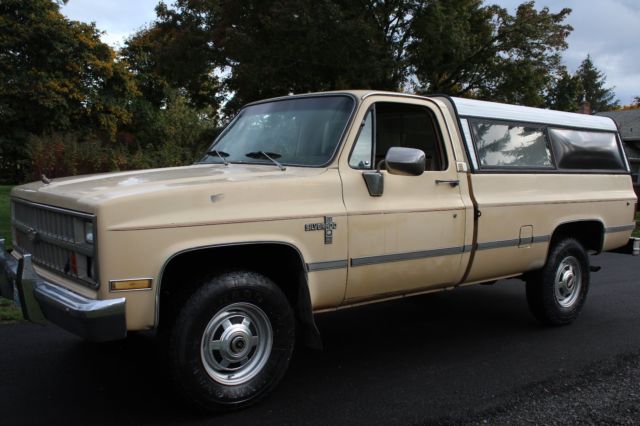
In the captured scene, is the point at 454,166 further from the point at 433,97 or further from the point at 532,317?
the point at 532,317

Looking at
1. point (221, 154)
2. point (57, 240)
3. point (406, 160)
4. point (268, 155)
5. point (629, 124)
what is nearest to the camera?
point (57, 240)

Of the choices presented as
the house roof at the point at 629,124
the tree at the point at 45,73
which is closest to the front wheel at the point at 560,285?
the tree at the point at 45,73

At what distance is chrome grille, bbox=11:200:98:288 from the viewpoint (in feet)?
10.5

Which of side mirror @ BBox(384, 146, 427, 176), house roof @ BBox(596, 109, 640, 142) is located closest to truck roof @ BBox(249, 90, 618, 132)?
side mirror @ BBox(384, 146, 427, 176)

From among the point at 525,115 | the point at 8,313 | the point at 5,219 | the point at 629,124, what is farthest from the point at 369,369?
the point at 629,124

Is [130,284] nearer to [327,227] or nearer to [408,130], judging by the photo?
[327,227]

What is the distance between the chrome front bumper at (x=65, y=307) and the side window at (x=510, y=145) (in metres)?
3.22

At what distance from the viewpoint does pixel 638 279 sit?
26.5 feet

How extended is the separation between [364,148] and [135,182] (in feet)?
5.32

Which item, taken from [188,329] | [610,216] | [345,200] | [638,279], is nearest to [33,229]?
[188,329]

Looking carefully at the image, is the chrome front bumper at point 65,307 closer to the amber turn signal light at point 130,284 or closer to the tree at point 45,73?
the amber turn signal light at point 130,284

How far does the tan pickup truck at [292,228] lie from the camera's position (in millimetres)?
3186

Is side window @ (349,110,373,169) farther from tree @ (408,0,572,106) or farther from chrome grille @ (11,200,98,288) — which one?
tree @ (408,0,572,106)

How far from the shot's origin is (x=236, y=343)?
3.56m
